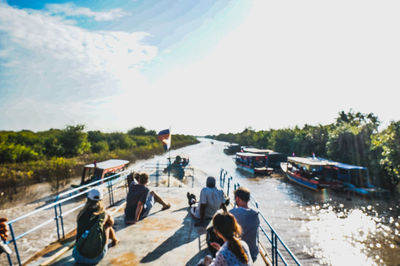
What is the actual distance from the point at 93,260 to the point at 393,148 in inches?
866

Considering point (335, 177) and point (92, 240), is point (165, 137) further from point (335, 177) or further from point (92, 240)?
point (335, 177)

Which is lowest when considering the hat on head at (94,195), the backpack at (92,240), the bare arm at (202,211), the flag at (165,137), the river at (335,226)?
the river at (335,226)

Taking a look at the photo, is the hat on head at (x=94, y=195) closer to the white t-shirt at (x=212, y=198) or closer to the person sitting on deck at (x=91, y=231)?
the person sitting on deck at (x=91, y=231)

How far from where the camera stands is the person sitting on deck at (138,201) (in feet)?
19.7

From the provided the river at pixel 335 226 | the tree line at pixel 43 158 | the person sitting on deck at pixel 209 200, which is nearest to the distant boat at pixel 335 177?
the river at pixel 335 226

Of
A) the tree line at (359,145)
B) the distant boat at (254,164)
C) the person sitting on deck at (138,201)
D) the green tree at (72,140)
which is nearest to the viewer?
the person sitting on deck at (138,201)

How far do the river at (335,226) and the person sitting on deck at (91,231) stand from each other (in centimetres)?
998

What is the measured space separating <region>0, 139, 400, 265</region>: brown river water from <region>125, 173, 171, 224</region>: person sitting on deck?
4925 millimetres

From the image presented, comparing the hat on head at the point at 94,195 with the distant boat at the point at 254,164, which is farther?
the distant boat at the point at 254,164

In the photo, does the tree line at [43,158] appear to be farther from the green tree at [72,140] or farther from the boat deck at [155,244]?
the boat deck at [155,244]

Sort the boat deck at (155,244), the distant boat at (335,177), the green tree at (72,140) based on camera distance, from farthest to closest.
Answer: the green tree at (72,140)
the distant boat at (335,177)
the boat deck at (155,244)

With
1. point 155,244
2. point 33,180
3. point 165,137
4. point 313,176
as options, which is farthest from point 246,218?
point 33,180

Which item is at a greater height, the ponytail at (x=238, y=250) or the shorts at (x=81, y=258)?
the ponytail at (x=238, y=250)

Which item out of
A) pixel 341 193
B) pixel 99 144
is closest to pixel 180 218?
pixel 341 193
